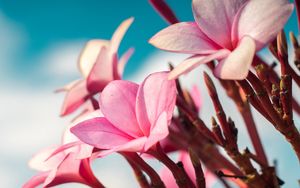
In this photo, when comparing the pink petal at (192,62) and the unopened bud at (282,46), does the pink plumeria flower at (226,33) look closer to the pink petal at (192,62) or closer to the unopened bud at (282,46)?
the pink petal at (192,62)

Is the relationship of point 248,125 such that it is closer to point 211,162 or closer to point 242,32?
point 211,162

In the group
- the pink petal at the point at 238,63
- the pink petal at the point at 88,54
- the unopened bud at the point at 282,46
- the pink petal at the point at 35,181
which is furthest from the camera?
the pink petal at the point at 88,54

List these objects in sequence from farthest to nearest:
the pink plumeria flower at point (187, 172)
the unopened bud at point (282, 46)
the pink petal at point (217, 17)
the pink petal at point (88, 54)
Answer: the pink petal at point (88, 54), the pink plumeria flower at point (187, 172), the unopened bud at point (282, 46), the pink petal at point (217, 17)

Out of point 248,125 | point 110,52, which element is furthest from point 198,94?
point 110,52

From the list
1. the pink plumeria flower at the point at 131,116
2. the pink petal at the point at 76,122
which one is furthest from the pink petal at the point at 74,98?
the pink plumeria flower at the point at 131,116

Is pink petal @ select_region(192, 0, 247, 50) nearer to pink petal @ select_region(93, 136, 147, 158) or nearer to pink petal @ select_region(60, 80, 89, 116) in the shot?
pink petal @ select_region(93, 136, 147, 158)

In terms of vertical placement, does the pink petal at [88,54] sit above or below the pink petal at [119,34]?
below

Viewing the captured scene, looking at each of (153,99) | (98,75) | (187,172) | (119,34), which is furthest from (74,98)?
(153,99)

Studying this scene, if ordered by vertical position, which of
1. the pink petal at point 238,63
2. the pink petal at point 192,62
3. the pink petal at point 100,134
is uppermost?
the pink petal at point 192,62
